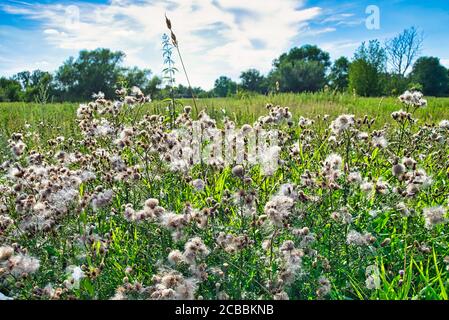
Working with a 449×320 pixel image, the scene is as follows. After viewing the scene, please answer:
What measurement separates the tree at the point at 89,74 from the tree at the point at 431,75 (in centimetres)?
224

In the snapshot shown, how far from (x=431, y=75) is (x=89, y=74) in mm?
2908

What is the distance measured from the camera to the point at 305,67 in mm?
6879

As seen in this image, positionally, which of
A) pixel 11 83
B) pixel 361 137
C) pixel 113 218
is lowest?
pixel 113 218

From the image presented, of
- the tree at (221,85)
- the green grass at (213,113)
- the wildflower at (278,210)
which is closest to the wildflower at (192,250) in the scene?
the wildflower at (278,210)

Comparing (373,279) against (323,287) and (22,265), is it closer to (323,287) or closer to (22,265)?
(323,287)

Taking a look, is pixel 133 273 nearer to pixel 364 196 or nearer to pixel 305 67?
pixel 364 196

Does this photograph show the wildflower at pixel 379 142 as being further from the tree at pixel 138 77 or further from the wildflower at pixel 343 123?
the tree at pixel 138 77

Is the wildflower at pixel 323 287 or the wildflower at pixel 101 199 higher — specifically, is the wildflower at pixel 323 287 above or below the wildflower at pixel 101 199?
below

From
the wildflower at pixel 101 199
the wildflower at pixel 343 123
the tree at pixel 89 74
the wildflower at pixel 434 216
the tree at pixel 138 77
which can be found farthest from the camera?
the tree at pixel 138 77

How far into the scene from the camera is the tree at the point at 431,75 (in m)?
2.97

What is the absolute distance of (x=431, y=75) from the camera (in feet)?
10.2

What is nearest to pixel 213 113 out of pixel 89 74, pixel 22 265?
pixel 89 74

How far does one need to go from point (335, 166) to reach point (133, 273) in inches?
54.6
